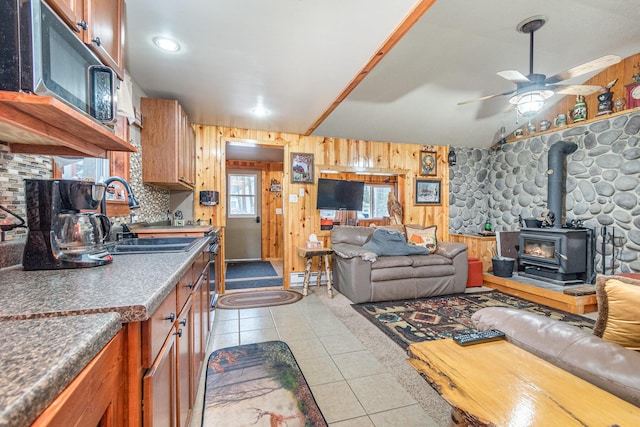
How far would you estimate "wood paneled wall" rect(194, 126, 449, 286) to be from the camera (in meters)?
4.01

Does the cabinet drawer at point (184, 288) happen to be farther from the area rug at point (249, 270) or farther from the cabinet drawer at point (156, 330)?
the area rug at point (249, 270)

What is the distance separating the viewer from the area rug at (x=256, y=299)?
351cm

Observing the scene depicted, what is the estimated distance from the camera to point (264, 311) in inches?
131

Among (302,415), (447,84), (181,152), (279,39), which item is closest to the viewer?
(302,415)

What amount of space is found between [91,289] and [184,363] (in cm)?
72

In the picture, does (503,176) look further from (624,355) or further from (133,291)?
(133,291)

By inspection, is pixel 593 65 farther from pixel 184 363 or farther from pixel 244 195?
pixel 244 195

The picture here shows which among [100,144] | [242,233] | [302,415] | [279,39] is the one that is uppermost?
[279,39]

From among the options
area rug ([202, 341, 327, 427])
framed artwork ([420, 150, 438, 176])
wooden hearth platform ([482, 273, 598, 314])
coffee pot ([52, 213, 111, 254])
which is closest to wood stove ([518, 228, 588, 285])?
wooden hearth platform ([482, 273, 598, 314])

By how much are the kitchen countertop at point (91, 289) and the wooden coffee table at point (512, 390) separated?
0.94m

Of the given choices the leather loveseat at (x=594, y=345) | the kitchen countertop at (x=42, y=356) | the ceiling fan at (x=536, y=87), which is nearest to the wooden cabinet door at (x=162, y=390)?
the kitchen countertop at (x=42, y=356)

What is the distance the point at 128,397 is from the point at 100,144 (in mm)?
1152

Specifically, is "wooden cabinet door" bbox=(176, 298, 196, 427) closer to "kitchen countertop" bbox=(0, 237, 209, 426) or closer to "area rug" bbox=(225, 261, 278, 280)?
"kitchen countertop" bbox=(0, 237, 209, 426)

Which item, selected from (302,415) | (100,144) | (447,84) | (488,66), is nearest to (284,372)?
(302,415)
